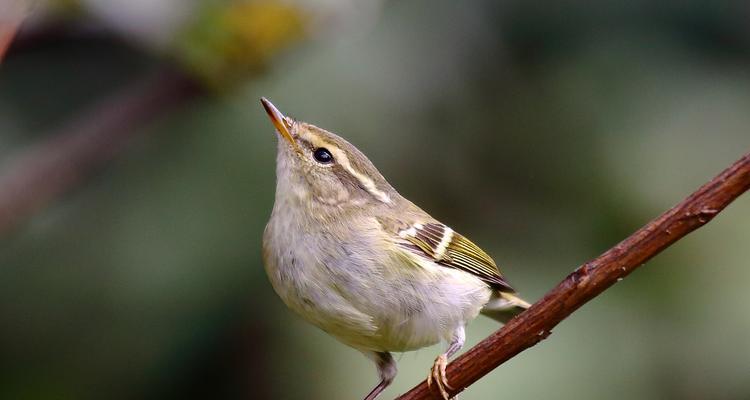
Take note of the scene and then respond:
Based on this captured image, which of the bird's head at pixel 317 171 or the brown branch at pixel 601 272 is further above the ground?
the bird's head at pixel 317 171

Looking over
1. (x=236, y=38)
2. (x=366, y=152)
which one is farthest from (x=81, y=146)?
(x=366, y=152)

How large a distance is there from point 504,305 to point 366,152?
3.37 ft

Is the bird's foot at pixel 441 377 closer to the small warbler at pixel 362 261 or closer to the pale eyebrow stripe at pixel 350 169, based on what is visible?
the small warbler at pixel 362 261

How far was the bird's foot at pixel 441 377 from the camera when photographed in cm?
262

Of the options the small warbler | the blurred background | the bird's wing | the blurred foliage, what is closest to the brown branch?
the small warbler

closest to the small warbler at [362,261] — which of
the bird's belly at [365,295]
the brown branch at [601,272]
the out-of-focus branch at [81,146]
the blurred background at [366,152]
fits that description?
the bird's belly at [365,295]

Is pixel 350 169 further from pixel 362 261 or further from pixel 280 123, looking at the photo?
pixel 362 261

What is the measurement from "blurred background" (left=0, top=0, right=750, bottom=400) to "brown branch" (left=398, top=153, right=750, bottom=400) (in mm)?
1122

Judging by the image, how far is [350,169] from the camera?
314cm

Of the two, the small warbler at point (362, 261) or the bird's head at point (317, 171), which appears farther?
the bird's head at point (317, 171)

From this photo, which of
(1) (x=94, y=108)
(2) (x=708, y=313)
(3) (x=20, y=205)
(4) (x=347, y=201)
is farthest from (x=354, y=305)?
(1) (x=94, y=108)

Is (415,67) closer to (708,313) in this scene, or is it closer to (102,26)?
(102,26)

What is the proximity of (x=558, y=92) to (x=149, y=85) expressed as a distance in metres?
1.69

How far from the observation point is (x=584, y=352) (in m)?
3.60
